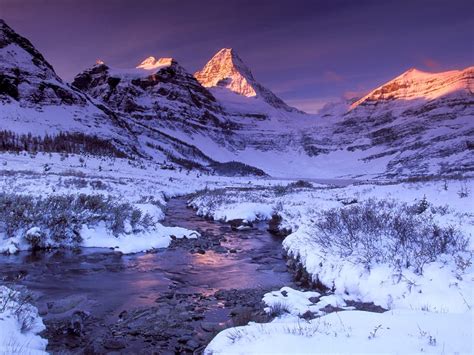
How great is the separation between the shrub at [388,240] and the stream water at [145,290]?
2229 mm

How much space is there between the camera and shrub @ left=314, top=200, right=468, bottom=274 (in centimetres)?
1015

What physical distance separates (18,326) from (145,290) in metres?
4.61

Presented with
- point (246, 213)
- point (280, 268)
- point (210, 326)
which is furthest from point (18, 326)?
point (246, 213)

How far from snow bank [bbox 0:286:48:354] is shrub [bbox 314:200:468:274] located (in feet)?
24.4

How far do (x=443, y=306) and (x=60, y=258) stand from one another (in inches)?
483

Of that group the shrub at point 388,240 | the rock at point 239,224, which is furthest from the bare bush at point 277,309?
the rock at point 239,224

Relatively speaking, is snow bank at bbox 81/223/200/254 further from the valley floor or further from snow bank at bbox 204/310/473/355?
snow bank at bbox 204/310/473/355

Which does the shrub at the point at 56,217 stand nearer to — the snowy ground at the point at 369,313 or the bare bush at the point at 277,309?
the snowy ground at the point at 369,313

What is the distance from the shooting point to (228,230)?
78.5 ft

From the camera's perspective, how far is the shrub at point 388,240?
10148 millimetres

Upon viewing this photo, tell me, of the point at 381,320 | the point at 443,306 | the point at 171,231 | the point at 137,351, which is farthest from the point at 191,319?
the point at 171,231

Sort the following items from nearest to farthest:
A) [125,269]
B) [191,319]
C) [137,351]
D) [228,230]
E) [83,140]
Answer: [137,351] → [191,319] → [125,269] → [228,230] → [83,140]

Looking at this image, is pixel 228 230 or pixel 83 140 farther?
pixel 83 140

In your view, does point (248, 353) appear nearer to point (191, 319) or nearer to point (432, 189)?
point (191, 319)
